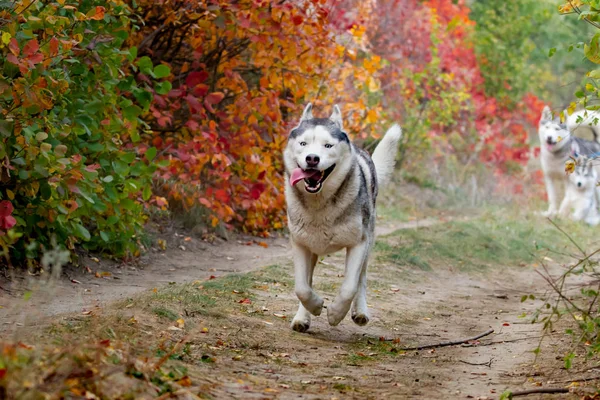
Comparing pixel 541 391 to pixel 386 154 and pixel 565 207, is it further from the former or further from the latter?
pixel 565 207

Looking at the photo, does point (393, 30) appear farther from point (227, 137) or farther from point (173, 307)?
point (173, 307)

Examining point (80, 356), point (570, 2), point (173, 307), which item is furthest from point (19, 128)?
point (570, 2)

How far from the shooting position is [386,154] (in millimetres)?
7469

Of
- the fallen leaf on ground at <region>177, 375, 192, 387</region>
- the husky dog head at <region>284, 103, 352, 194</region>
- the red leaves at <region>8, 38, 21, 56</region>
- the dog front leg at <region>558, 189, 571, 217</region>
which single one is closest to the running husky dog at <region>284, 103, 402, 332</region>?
the husky dog head at <region>284, 103, 352, 194</region>

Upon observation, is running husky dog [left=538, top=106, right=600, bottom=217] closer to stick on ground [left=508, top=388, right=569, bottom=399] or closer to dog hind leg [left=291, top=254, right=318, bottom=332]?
dog hind leg [left=291, top=254, right=318, bottom=332]

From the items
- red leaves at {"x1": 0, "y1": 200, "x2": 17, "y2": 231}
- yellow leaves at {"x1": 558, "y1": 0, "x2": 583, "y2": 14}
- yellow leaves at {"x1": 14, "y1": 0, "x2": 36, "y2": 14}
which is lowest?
red leaves at {"x1": 0, "y1": 200, "x2": 17, "y2": 231}

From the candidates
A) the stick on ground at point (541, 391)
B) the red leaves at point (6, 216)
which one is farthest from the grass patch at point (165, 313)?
the stick on ground at point (541, 391)

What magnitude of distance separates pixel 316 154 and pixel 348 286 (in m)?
0.92

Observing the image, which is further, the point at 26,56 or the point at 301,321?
the point at 301,321

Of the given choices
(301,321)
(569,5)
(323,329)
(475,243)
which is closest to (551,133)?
(475,243)

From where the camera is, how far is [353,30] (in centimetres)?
1184

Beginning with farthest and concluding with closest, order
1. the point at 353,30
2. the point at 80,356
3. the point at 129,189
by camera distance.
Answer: the point at 353,30
the point at 129,189
the point at 80,356

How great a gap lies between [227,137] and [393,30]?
8.40 meters

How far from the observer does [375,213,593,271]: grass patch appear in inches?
399
